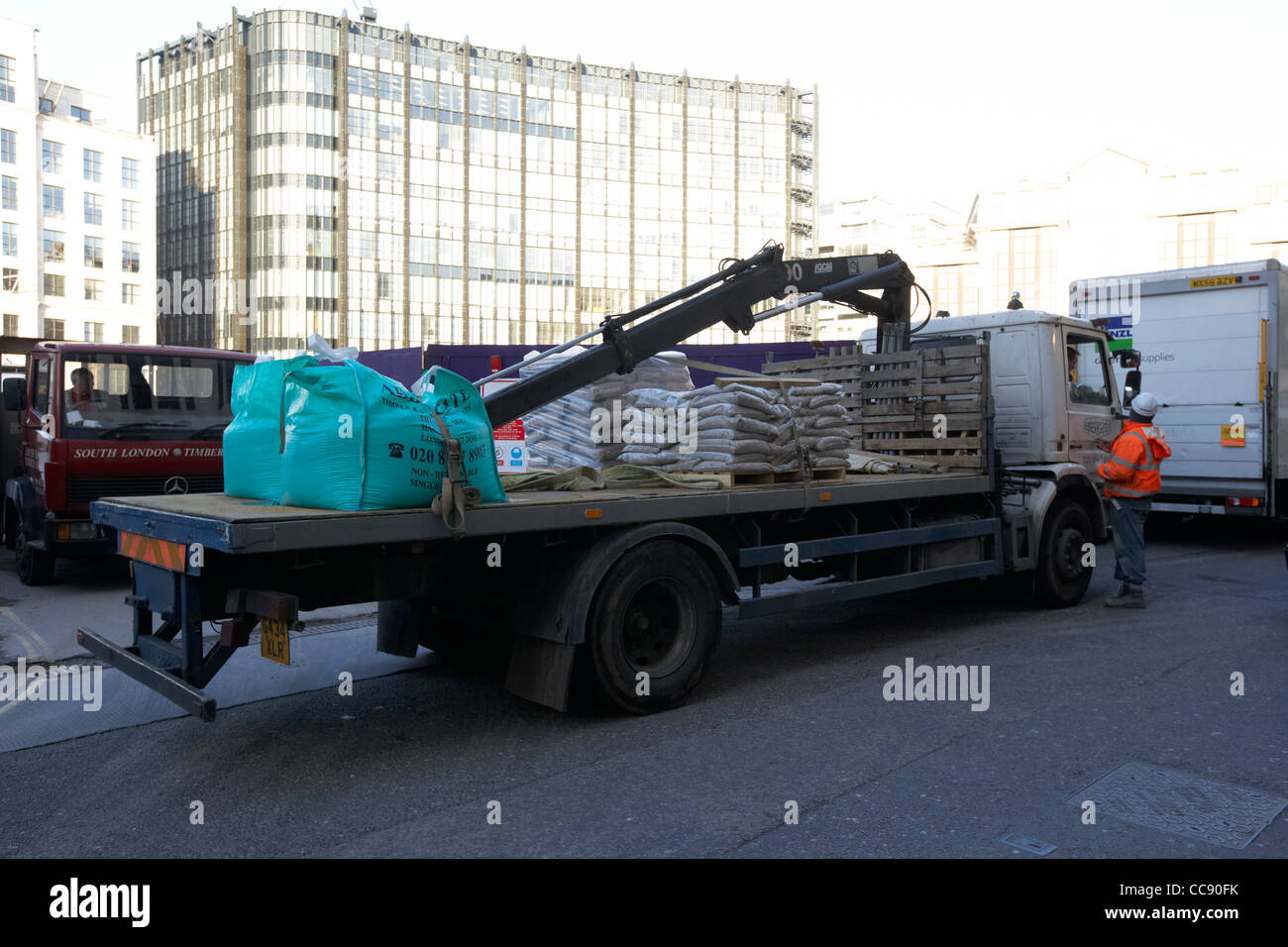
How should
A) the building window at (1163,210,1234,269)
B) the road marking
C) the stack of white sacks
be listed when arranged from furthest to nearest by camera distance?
1. the building window at (1163,210,1234,269)
2. the road marking
3. the stack of white sacks

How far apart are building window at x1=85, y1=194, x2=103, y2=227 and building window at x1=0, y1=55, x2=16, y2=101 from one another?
8231 millimetres

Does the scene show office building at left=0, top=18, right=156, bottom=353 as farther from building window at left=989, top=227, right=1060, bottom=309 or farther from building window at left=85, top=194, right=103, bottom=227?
building window at left=989, top=227, right=1060, bottom=309

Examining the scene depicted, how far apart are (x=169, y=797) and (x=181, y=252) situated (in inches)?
3606

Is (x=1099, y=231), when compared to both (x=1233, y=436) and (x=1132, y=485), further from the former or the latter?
(x=1132, y=485)

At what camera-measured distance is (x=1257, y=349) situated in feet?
42.4

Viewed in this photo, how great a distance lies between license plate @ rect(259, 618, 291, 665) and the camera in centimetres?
458

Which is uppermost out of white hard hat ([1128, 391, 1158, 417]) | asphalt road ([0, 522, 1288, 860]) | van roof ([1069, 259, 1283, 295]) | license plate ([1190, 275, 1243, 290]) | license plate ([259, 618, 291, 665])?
van roof ([1069, 259, 1283, 295])

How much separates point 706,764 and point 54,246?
79956 millimetres

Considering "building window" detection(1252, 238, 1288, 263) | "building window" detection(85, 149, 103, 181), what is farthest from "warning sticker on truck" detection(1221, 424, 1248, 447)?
"building window" detection(85, 149, 103, 181)

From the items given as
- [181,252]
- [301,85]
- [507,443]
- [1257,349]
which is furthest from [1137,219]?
[181,252]

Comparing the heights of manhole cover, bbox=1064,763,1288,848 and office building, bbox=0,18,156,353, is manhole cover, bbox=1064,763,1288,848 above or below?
below

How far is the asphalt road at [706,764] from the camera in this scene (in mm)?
4035

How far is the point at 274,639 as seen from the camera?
463cm

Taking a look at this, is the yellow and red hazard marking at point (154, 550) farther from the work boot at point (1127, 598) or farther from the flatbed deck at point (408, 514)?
the work boot at point (1127, 598)
